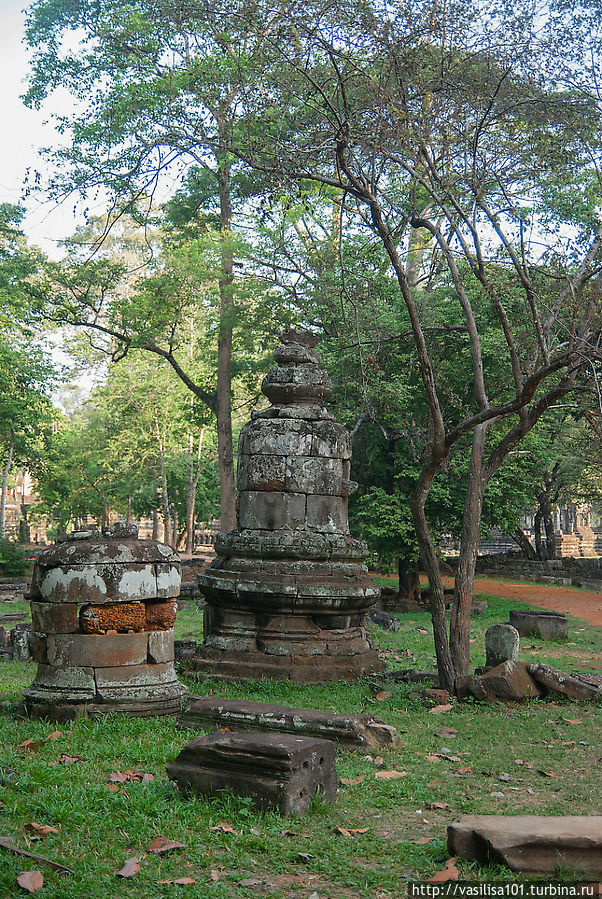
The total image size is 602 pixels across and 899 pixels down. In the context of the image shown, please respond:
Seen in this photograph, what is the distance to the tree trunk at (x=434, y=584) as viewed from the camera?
29.1ft

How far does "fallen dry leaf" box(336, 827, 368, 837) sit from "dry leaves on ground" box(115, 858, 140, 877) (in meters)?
1.19

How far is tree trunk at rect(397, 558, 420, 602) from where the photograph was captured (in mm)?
19781

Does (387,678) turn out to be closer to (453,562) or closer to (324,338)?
(324,338)

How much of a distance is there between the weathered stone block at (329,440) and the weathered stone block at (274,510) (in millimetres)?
621

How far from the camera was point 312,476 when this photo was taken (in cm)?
1012

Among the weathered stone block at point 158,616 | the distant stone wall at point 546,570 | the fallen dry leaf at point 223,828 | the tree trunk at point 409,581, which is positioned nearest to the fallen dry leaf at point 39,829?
the fallen dry leaf at point 223,828

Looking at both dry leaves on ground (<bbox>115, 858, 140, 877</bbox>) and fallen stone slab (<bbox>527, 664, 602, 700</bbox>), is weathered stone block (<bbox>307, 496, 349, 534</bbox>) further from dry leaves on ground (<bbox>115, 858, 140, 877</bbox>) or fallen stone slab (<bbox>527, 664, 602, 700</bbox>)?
dry leaves on ground (<bbox>115, 858, 140, 877</bbox>)

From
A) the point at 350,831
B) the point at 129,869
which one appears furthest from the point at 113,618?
the point at 129,869

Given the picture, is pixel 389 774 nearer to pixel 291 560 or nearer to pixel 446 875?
pixel 446 875

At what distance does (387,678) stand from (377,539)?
9248 millimetres

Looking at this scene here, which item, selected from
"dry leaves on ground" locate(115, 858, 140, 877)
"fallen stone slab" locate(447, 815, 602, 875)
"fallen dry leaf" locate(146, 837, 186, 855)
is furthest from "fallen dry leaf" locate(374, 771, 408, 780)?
"dry leaves on ground" locate(115, 858, 140, 877)

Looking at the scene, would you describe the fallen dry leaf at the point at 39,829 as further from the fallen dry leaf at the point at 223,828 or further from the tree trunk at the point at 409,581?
the tree trunk at the point at 409,581

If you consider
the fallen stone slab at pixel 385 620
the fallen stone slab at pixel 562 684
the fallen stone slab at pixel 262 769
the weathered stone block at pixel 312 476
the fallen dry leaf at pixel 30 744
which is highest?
the weathered stone block at pixel 312 476

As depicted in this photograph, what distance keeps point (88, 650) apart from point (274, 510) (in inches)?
138
